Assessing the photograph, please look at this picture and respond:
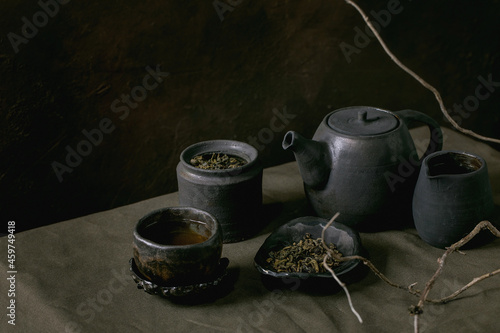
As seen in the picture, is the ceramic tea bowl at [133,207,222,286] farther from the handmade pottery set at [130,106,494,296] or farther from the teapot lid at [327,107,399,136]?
the teapot lid at [327,107,399,136]

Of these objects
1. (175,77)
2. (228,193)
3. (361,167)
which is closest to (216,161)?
(228,193)

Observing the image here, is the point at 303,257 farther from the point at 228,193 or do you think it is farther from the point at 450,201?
the point at 450,201

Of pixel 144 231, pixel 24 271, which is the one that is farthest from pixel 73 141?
pixel 144 231

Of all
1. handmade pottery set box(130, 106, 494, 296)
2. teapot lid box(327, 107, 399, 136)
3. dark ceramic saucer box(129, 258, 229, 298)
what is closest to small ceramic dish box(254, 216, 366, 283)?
handmade pottery set box(130, 106, 494, 296)

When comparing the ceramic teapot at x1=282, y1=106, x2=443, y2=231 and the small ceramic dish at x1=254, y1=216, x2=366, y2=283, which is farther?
the ceramic teapot at x1=282, y1=106, x2=443, y2=231

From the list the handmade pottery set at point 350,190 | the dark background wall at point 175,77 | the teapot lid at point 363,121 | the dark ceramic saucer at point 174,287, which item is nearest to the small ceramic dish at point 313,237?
the handmade pottery set at point 350,190

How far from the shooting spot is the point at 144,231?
1075mm

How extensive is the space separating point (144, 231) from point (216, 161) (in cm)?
29

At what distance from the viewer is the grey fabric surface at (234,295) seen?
1.00m

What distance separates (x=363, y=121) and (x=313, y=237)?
294 mm

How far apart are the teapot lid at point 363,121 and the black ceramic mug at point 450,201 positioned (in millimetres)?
127

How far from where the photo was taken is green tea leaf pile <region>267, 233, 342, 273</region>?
1094 millimetres

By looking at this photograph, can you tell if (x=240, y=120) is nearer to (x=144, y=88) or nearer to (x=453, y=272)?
(x=144, y=88)

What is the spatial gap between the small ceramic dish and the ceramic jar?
8 cm
